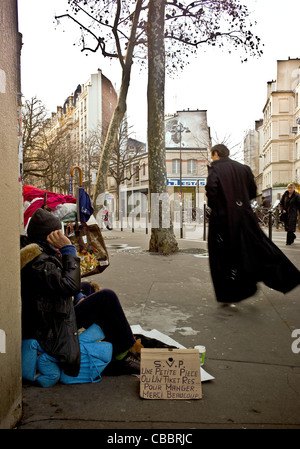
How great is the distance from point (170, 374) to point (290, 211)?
36.6 feet

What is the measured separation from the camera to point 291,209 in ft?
41.9

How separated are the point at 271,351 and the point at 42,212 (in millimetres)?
2346

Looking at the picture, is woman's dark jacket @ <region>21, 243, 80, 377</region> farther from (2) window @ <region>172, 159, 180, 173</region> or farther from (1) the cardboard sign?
(2) window @ <region>172, 159, 180, 173</region>

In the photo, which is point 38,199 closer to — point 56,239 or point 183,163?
point 56,239

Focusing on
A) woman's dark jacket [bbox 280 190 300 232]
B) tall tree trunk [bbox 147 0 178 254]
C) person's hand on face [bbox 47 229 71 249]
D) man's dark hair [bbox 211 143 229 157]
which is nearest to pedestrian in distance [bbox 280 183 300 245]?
woman's dark jacket [bbox 280 190 300 232]

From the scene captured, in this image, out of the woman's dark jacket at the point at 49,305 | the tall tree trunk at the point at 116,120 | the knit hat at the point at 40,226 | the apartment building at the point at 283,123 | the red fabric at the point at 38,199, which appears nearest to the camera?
the woman's dark jacket at the point at 49,305

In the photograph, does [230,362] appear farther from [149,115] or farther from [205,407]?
[149,115]

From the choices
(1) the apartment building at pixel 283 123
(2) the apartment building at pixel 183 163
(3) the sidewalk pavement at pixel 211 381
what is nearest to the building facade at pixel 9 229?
(3) the sidewalk pavement at pixel 211 381

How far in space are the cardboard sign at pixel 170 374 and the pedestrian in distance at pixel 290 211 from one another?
35.0 ft

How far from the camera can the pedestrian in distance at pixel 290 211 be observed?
12.4m

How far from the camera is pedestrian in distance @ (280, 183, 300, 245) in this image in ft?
40.7

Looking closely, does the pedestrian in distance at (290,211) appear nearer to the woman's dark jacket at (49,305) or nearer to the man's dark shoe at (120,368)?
the man's dark shoe at (120,368)

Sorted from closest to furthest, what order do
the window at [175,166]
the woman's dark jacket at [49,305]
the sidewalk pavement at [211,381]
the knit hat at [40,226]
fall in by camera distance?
the sidewalk pavement at [211,381] < the woman's dark jacket at [49,305] < the knit hat at [40,226] < the window at [175,166]
